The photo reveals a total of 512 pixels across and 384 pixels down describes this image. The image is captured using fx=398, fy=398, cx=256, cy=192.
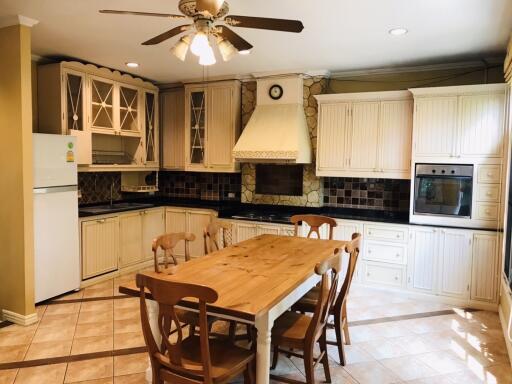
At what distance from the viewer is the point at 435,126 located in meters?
4.15

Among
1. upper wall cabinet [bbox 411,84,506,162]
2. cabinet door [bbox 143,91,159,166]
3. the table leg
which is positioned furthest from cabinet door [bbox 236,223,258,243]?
the table leg

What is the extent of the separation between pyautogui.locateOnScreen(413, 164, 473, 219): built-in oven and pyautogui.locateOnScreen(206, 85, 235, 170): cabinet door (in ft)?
7.90

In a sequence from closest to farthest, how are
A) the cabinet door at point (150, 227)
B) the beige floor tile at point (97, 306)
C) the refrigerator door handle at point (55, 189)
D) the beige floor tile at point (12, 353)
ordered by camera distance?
the beige floor tile at point (12, 353) → the refrigerator door handle at point (55, 189) → the beige floor tile at point (97, 306) → the cabinet door at point (150, 227)

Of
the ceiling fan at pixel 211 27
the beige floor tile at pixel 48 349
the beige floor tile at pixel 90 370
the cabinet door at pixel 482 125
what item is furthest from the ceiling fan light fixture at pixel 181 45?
the cabinet door at pixel 482 125

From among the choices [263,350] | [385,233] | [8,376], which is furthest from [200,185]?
[263,350]

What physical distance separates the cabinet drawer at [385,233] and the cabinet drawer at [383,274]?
1.02 feet

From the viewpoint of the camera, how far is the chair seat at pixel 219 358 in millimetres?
1925

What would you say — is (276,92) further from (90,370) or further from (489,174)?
(90,370)

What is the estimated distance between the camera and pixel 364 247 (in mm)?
4484

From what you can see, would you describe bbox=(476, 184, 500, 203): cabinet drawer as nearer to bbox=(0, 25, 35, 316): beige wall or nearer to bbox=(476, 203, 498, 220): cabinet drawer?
bbox=(476, 203, 498, 220): cabinet drawer

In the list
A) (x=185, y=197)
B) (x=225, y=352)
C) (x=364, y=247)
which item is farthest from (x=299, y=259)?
(x=185, y=197)

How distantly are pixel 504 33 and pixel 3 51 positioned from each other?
4282 mm

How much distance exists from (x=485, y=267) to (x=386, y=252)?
0.95 m

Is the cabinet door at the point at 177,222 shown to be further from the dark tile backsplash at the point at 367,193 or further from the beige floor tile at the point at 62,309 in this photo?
the dark tile backsplash at the point at 367,193
